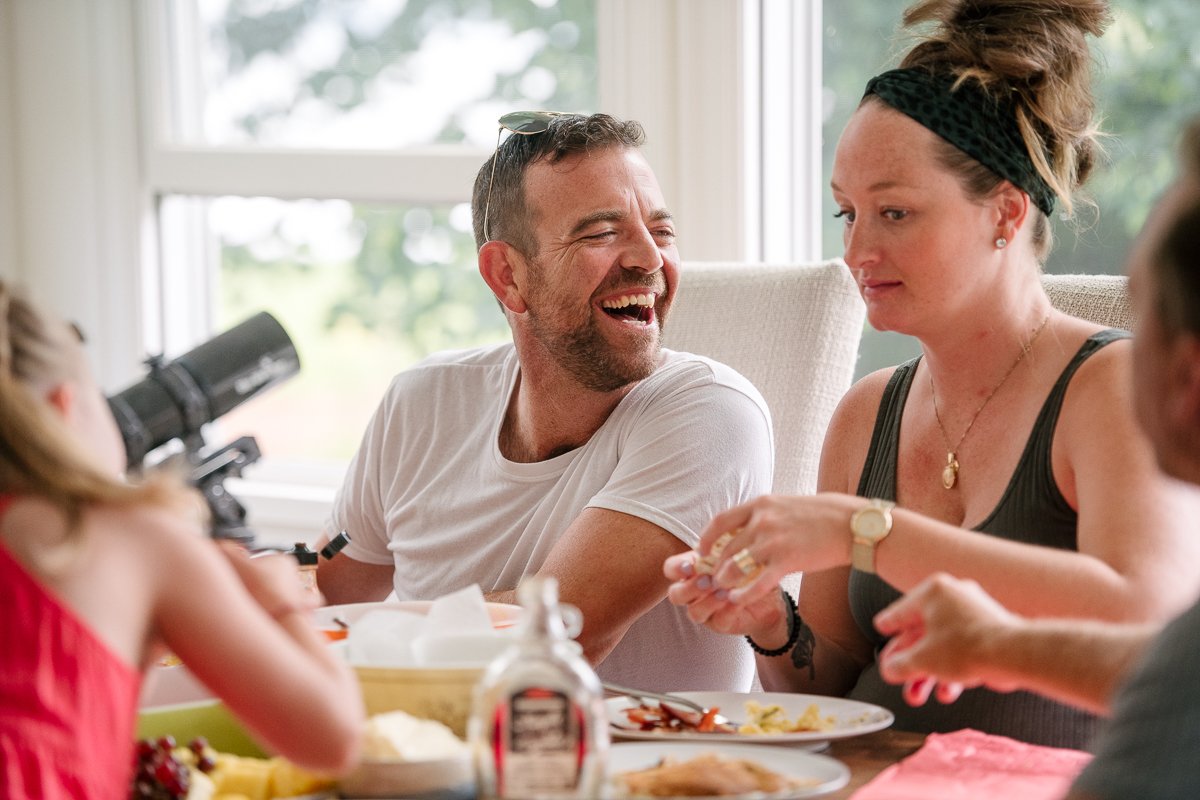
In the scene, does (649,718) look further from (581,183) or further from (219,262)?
(219,262)

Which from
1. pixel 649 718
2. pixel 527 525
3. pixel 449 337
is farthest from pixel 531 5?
pixel 649 718

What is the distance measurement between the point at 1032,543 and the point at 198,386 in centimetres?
127

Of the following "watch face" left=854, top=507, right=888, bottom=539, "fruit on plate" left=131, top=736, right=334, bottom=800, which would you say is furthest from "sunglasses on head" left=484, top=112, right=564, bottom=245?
"fruit on plate" left=131, top=736, right=334, bottom=800

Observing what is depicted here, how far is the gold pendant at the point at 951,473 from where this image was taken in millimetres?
1663

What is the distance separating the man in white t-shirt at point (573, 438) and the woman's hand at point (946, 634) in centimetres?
62

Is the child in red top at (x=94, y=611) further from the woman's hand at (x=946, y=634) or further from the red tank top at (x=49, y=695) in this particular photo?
the woman's hand at (x=946, y=634)

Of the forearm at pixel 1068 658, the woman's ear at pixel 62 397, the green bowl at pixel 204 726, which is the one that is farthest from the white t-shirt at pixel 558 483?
the woman's ear at pixel 62 397

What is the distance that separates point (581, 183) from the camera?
1951 millimetres

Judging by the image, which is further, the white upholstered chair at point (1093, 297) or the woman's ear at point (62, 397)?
the white upholstered chair at point (1093, 297)

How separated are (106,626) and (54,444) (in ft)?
0.39

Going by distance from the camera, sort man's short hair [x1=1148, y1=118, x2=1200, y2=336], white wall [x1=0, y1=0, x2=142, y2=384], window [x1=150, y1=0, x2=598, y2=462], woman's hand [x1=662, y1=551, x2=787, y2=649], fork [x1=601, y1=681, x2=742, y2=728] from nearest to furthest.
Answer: man's short hair [x1=1148, y1=118, x2=1200, y2=336] < fork [x1=601, y1=681, x2=742, y2=728] < woman's hand [x1=662, y1=551, x2=787, y2=649] < window [x1=150, y1=0, x2=598, y2=462] < white wall [x1=0, y1=0, x2=142, y2=384]

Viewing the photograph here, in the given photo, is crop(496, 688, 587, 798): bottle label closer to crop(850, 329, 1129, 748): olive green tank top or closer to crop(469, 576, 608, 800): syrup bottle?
crop(469, 576, 608, 800): syrup bottle

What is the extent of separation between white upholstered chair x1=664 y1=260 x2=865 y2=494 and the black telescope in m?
0.68

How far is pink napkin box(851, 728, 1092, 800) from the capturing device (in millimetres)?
1112
